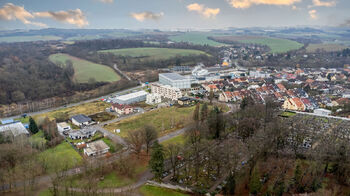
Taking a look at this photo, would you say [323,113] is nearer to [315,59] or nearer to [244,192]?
[244,192]

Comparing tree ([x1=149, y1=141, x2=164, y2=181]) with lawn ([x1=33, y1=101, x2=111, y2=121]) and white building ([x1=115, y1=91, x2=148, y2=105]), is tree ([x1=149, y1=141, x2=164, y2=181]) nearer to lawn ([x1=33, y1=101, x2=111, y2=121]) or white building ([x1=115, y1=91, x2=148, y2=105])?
lawn ([x1=33, y1=101, x2=111, y2=121])

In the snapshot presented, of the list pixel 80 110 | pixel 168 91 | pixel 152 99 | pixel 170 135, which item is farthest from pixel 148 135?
pixel 168 91

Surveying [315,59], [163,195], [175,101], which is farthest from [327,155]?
[315,59]

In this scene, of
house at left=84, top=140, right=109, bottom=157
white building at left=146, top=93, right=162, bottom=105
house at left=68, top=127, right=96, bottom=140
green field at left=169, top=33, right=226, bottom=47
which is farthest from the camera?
green field at left=169, top=33, right=226, bottom=47

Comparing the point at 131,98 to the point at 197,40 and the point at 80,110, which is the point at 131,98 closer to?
the point at 80,110

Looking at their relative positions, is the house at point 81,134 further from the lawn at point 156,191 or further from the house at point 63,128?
the lawn at point 156,191

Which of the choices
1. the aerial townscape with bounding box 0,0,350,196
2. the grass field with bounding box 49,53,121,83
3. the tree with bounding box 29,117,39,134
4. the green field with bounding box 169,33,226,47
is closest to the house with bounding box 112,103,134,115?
the aerial townscape with bounding box 0,0,350,196
